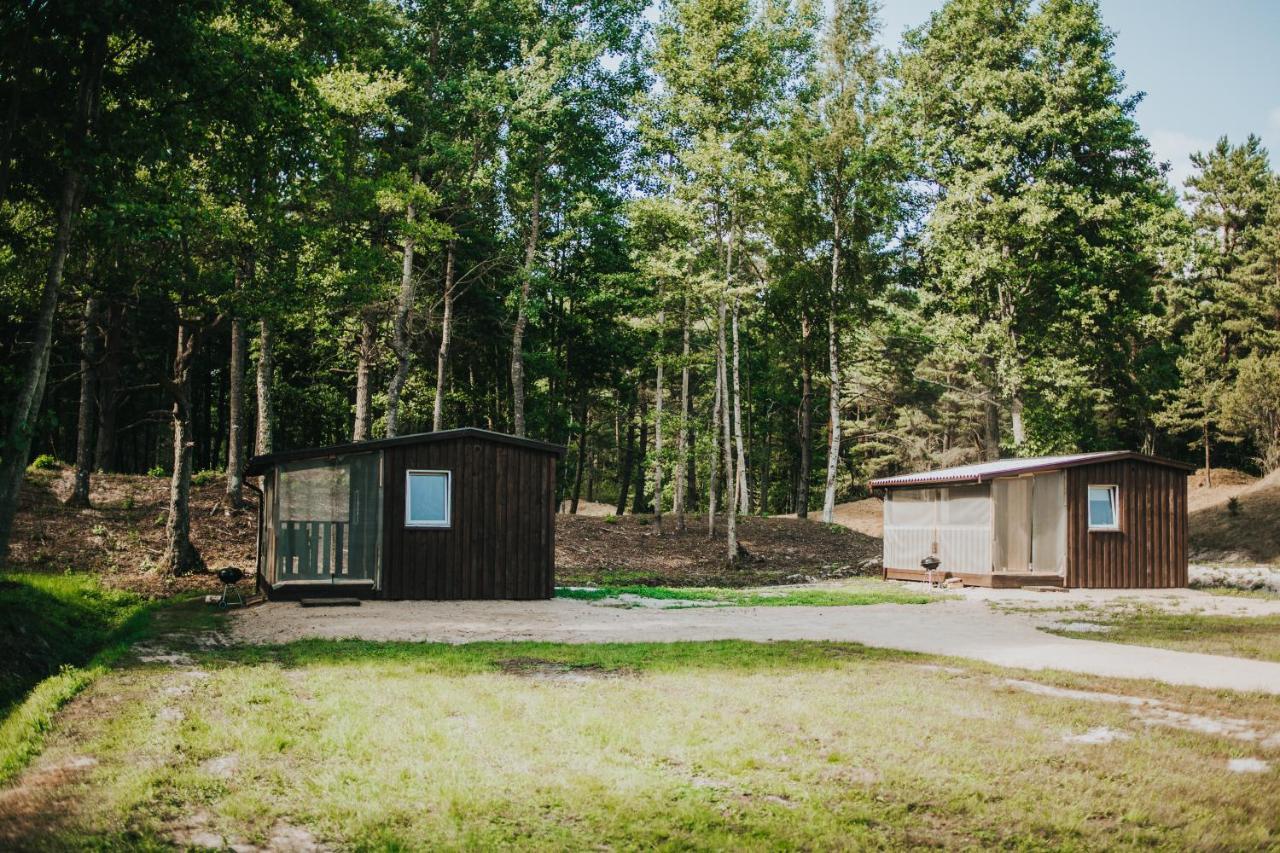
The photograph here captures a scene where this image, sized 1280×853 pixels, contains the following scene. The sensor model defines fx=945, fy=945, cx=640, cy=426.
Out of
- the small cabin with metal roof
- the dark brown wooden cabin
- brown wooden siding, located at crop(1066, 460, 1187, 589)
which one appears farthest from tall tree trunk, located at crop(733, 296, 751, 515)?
the dark brown wooden cabin

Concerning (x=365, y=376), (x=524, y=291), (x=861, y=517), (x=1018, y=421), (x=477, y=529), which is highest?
(x=524, y=291)

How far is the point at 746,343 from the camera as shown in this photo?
34312 millimetres

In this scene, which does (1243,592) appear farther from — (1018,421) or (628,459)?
(628,459)

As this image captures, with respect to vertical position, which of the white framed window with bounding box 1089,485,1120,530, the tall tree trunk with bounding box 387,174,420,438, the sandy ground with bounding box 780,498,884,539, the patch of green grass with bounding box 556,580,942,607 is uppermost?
the tall tree trunk with bounding box 387,174,420,438

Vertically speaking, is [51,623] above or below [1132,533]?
below

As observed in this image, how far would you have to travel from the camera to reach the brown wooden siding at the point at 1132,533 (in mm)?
18344

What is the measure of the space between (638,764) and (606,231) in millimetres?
24285

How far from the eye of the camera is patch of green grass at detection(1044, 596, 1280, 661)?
9227mm

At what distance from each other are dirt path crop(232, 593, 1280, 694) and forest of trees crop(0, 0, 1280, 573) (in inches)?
A: 149

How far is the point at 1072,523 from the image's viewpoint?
722 inches

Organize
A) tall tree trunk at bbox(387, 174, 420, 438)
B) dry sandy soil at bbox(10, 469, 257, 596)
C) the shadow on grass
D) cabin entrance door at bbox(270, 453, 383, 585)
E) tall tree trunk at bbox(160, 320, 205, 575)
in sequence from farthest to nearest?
1. tall tree trunk at bbox(387, 174, 420, 438)
2. tall tree trunk at bbox(160, 320, 205, 575)
3. dry sandy soil at bbox(10, 469, 257, 596)
4. cabin entrance door at bbox(270, 453, 383, 585)
5. the shadow on grass

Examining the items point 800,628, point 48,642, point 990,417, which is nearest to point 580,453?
point 990,417

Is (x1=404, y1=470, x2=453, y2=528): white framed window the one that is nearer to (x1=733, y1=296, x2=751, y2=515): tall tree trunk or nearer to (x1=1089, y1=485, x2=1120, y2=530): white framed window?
(x1=733, y1=296, x2=751, y2=515): tall tree trunk

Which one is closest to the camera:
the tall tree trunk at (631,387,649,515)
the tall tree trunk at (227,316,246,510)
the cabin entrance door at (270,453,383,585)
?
the cabin entrance door at (270,453,383,585)
